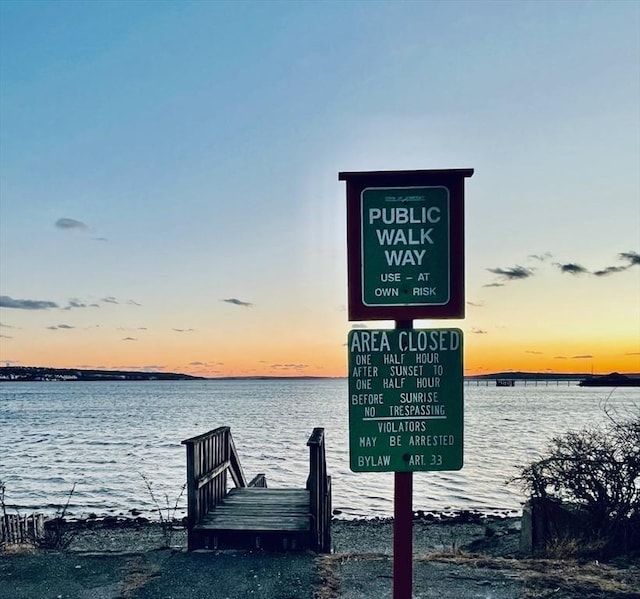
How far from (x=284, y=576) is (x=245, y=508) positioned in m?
2.54

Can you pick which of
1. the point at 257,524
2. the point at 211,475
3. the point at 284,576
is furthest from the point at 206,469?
the point at 284,576

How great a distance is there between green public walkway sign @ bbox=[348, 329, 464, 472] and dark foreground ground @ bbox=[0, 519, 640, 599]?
2146 millimetres

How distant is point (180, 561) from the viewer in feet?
20.6

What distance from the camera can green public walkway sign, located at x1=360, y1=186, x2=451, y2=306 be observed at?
12.5ft

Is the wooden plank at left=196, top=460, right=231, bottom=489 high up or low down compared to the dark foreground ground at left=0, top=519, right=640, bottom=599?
up

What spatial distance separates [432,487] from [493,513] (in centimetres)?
505

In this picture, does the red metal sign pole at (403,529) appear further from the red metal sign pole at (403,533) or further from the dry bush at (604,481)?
the dry bush at (604,481)

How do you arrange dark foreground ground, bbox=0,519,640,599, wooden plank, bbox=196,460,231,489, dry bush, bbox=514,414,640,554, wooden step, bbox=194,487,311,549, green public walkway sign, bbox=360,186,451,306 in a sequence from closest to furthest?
green public walkway sign, bbox=360,186,451,306, dark foreground ground, bbox=0,519,640,599, wooden step, bbox=194,487,311,549, dry bush, bbox=514,414,640,554, wooden plank, bbox=196,460,231,489

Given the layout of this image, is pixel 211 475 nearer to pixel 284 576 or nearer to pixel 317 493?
pixel 317 493

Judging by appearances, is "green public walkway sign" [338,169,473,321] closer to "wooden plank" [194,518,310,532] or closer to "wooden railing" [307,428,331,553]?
"wooden plank" [194,518,310,532]

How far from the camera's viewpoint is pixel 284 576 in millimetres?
5812

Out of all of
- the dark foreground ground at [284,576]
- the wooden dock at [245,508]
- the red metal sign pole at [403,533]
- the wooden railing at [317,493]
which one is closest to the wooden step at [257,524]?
the wooden dock at [245,508]

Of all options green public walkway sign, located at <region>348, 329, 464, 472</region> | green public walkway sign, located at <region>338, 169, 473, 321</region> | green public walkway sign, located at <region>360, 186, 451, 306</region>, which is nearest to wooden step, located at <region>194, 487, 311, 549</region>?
green public walkway sign, located at <region>348, 329, 464, 472</region>

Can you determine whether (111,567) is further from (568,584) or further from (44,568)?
(568,584)
